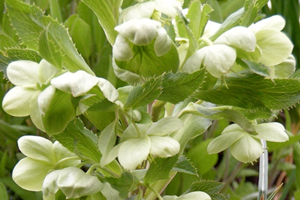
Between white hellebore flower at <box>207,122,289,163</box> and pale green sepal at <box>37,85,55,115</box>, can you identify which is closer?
pale green sepal at <box>37,85,55,115</box>

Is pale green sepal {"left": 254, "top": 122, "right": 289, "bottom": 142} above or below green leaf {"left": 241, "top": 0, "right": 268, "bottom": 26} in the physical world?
below

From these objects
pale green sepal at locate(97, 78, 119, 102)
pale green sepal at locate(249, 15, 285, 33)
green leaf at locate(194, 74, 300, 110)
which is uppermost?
pale green sepal at locate(249, 15, 285, 33)

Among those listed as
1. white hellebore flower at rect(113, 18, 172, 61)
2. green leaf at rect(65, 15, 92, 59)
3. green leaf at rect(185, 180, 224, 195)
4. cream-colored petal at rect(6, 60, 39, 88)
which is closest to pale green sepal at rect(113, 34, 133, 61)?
white hellebore flower at rect(113, 18, 172, 61)

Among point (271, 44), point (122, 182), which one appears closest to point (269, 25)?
point (271, 44)

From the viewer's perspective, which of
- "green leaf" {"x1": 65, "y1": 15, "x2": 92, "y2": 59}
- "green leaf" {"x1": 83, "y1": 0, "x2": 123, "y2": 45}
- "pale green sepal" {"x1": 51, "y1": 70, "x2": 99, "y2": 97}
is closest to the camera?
"pale green sepal" {"x1": 51, "y1": 70, "x2": 99, "y2": 97}

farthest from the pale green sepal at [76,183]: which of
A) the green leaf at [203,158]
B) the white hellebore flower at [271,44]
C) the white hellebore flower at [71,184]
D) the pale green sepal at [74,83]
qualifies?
the green leaf at [203,158]

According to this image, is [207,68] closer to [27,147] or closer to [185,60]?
[185,60]

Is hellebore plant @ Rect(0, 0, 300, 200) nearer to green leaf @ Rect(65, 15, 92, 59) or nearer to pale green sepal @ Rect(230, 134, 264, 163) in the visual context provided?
pale green sepal @ Rect(230, 134, 264, 163)

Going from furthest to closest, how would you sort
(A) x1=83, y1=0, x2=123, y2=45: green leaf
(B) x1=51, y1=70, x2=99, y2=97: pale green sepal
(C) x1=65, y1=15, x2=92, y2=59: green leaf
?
(C) x1=65, y1=15, x2=92, y2=59: green leaf → (A) x1=83, y1=0, x2=123, y2=45: green leaf → (B) x1=51, y1=70, x2=99, y2=97: pale green sepal
